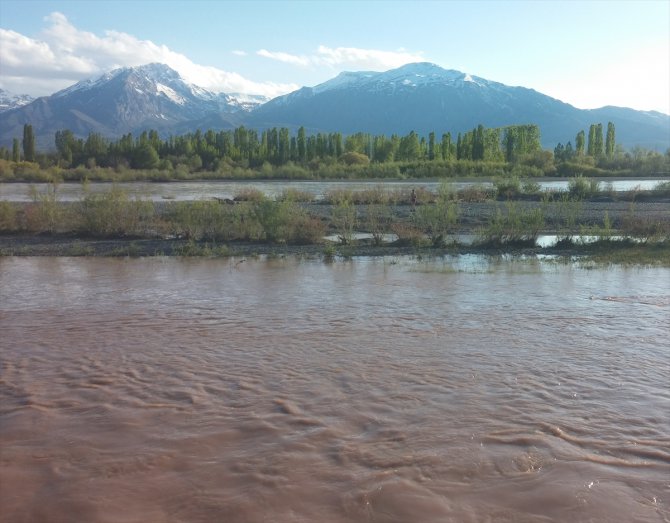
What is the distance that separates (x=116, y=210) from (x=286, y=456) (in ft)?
60.5

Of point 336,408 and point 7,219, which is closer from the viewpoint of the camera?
point 336,408

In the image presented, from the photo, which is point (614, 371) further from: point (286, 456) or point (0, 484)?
point (0, 484)

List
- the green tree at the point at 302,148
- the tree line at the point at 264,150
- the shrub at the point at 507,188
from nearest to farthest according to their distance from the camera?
the shrub at the point at 507,188 → the tree line at the point at 264,150 → the green tree at the point at 302,148

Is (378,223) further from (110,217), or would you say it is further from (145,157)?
(145,157)

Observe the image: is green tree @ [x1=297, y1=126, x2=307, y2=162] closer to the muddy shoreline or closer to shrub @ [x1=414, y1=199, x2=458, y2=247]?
the muddy shoreline

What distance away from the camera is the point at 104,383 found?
24.6 feet

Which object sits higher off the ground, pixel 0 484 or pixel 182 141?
pixel 182 141

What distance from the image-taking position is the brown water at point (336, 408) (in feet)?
16.3

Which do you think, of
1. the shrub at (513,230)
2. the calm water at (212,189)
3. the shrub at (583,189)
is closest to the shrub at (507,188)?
the calm water at (212,189)

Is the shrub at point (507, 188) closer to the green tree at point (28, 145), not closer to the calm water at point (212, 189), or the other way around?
the calm water at point (212, 189)

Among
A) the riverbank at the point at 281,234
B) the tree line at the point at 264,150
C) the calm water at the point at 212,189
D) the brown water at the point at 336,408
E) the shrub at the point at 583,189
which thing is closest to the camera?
the brown water at the point at 336,408

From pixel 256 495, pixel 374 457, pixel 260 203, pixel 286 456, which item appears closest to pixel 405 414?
pixel 374 457

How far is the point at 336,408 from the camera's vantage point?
6.68 m

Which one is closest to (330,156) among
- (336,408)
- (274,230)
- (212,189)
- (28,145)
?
(28,145)
